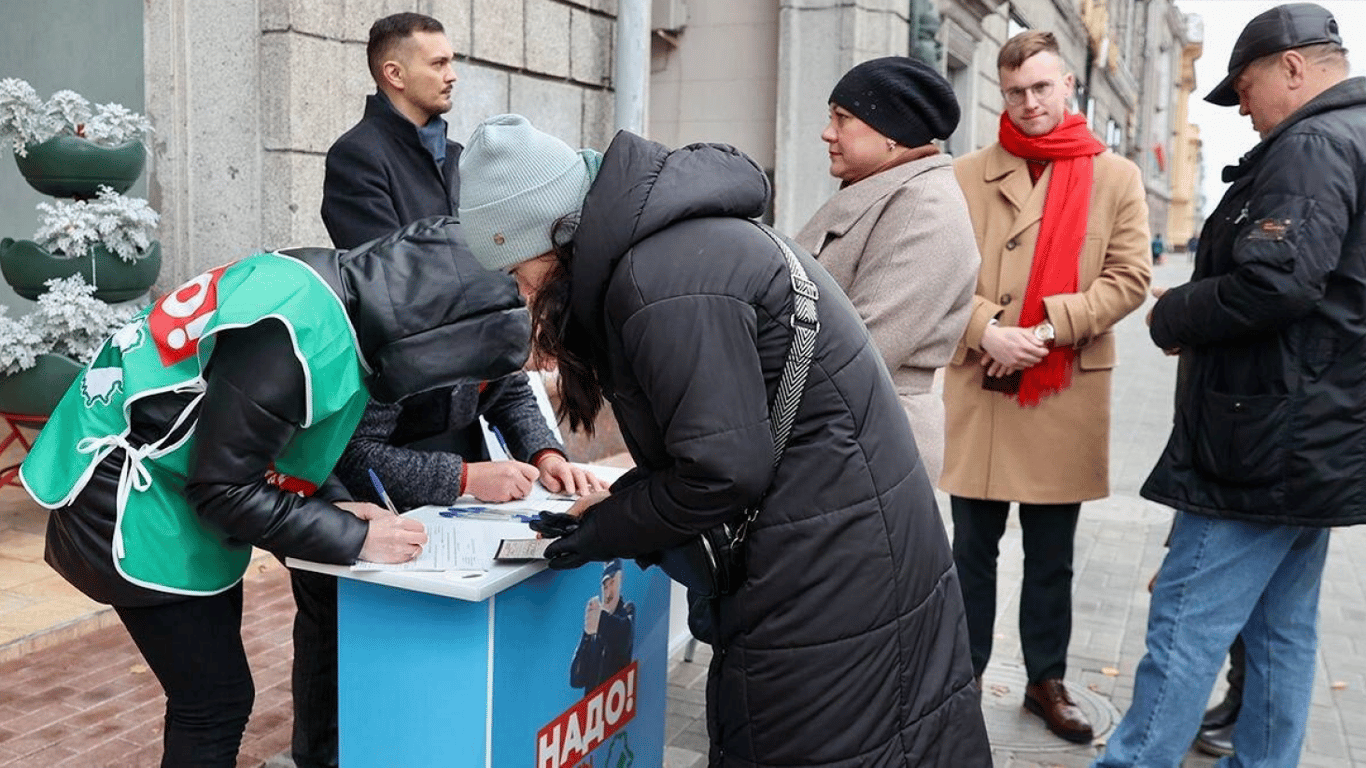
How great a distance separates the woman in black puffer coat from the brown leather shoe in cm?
190

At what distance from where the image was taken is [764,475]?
1826 millimetres

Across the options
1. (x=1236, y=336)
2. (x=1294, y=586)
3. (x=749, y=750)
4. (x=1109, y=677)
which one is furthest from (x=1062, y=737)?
(x=749, y=750)

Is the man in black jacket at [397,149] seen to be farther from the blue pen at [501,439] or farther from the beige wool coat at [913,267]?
the beige wool coat at [913,267]

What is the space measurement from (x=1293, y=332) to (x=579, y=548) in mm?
1864

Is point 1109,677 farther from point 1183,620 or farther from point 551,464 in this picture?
point 551,464

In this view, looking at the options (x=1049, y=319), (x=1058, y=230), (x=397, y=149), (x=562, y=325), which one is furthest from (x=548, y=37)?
(x=562, y=325)

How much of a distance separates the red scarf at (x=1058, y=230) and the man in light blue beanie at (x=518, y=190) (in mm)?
2207

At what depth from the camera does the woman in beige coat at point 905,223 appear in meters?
3.03

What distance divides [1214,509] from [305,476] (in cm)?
213

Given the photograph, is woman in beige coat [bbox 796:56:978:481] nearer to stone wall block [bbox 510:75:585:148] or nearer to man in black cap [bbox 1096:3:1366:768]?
man in black cap [bbox 1096:3:1366:768]

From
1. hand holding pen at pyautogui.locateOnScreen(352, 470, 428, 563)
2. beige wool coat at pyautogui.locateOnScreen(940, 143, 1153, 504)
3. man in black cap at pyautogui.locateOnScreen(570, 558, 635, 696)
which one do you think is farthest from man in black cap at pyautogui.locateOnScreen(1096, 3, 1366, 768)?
hand holding pen at pyautogui.locateOnScreen(352, 470, 428, 563)

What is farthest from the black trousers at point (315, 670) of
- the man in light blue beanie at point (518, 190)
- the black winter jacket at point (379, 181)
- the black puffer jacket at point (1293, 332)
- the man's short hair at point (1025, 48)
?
the man's short hair at point (1025, 48)

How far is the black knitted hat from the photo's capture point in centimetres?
300

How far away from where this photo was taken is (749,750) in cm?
201
